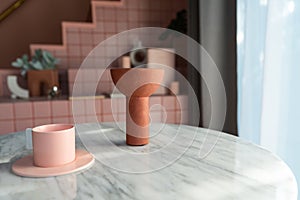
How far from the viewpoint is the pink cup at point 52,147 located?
0.61 metres

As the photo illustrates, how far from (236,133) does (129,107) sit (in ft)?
3.46

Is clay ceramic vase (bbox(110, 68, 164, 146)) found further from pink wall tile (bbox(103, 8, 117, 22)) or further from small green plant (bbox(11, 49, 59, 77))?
pink wall tile (bbox(103, 8, 117, 22))

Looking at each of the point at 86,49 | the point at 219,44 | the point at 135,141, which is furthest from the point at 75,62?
the point at 135,141

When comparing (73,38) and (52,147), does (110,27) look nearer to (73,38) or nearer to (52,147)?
(73,38)

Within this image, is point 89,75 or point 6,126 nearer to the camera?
point 6,126

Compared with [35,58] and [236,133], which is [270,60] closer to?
[236,133]

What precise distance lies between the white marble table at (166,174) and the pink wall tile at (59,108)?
37.7 inches

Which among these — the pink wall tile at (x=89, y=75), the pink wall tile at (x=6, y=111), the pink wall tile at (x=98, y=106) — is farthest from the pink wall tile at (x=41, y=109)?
the pink wall tile at (x=89, y=75)

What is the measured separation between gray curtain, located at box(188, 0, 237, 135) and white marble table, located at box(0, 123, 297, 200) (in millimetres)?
819

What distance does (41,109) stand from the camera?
5.91ft

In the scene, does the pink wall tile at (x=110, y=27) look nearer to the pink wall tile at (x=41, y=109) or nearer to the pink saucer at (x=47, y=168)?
the pink wall tile at (x=41, y=109)

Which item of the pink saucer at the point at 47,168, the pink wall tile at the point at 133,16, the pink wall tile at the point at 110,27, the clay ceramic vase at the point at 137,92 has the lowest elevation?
the pink saucer at the point at 47,168

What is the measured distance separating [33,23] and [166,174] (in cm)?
252

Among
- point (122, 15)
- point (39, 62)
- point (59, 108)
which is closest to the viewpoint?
point (59, 108)
